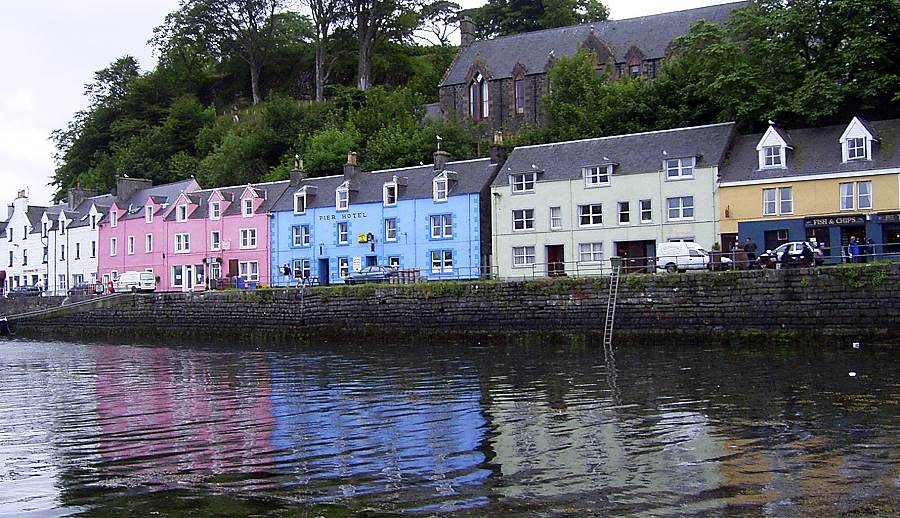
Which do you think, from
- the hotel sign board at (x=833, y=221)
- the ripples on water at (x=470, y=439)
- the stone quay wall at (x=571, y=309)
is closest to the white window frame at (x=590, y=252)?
the hotel sign board at (x=833, y=221)

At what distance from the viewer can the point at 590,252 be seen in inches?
1937

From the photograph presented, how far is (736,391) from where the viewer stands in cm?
2102

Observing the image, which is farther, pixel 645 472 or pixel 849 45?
pixel 849 45

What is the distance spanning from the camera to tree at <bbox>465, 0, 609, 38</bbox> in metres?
83.6

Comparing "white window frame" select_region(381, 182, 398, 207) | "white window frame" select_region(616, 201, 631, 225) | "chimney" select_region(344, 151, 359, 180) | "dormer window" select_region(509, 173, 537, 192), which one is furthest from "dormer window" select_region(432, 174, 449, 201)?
"white window frame" select_region(616, 201, 631, 225)

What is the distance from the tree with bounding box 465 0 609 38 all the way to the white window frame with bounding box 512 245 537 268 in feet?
127

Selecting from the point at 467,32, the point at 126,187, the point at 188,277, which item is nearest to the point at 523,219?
the point at 188,277

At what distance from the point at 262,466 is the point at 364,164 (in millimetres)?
55000

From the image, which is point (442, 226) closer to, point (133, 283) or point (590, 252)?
point (590, 252)

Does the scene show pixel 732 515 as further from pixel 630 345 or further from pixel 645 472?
pixel 630 345

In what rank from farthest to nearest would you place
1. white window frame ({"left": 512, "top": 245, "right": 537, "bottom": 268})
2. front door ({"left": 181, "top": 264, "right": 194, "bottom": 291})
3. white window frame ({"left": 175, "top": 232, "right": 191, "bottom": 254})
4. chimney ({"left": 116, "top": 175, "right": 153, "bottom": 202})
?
chimney ({"left": 116, "top": 175, "right": 153, "bottom": 202}), white window frame ({"left": 175, "top": 232, "right": 191, "bottom": 254}), front door ({"left": 181, "top": 264, "right": 194, "bottom": 291}), white window frame ({"left": 512, "top": 245, "right": 537, "bottom": 268})

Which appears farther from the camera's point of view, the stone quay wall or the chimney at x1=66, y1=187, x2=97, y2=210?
the chimney at x1=66, y1=187, x2=97, y2=210

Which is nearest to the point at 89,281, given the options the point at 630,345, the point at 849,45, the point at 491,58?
the point at 491,58

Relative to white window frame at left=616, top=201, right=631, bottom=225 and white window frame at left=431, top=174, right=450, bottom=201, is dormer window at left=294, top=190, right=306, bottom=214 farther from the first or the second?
white window frame at left=616, top=201, right=631, bottom=225
